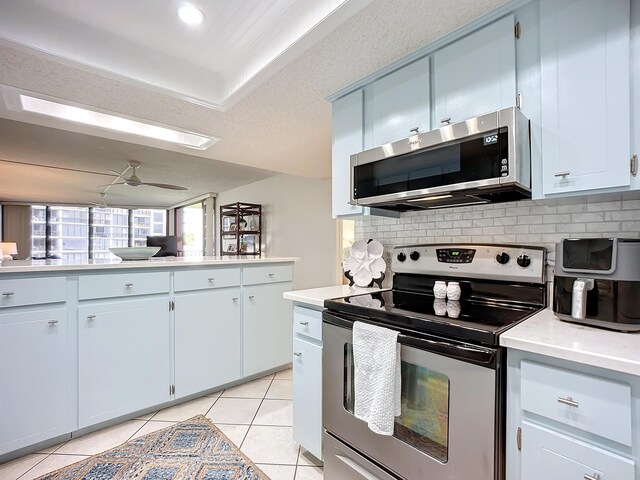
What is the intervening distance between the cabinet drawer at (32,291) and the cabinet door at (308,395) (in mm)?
1412

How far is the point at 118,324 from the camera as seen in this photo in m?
2.04

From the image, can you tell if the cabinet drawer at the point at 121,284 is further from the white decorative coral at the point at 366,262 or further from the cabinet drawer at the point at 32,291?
the white decorative coral at the point at 366,262

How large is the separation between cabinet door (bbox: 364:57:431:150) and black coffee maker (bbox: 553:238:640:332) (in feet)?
2.63

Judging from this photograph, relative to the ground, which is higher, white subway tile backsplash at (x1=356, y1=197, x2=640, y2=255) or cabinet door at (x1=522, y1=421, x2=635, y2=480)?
white subway tile backsplash at (x1=356, y1=197, x2=640, y2=255)

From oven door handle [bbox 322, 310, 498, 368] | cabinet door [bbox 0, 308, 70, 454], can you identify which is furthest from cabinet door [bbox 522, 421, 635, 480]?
cabinet door [bbox 0, 308, 70, 454]

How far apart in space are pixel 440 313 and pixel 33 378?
220cm

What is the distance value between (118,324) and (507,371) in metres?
2.18

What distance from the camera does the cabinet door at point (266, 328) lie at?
2.71m

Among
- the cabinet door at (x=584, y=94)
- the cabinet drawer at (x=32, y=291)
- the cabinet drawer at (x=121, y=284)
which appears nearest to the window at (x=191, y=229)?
the cabinet drawer at (x=121, y=284)

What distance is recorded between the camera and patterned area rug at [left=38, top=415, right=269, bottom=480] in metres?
1.61

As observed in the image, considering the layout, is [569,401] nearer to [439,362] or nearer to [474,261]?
[439,362]

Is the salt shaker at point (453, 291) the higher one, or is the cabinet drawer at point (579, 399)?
the salt shaker at point (453, 291)

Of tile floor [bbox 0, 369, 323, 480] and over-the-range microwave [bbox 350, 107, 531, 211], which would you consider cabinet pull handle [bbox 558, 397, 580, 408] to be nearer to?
over-the-range microwave [bbox 350, 107, 531, 211]

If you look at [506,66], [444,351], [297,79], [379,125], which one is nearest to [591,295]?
[444,351]
